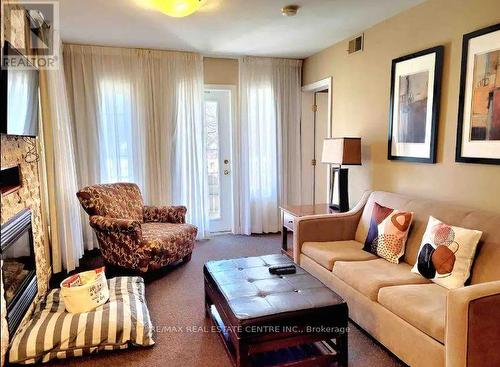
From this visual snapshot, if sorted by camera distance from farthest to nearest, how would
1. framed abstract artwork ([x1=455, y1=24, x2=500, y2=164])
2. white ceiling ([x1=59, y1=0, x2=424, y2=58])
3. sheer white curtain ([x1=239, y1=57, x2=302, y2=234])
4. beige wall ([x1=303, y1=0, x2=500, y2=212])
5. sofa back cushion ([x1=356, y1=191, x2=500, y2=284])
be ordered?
sheer white curtain ([x1=239, y1=57, x2=302, y2=234]), white ceiling ([x1=59, y1=0, x2=424, y2=58]), beige wall ([x1=303, y1=0, x2=500, y2=212]), framed abstract artwork ([x1=455, y1=24, x2=500, y2=164]), sofa back cushion ([x1=356, y1=191, x2=500, y2=284])

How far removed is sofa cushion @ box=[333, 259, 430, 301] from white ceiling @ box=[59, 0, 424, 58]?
83.2 inches

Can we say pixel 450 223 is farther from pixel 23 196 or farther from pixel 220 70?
pixel 220 70

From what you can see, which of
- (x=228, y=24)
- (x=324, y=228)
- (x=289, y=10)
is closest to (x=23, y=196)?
(x=228, y=24)

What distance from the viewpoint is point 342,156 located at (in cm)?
349

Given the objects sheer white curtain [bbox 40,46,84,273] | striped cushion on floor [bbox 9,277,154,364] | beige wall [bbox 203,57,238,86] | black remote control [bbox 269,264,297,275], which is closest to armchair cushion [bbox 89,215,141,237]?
sheer white curtain [bbox 40,46,84,273]

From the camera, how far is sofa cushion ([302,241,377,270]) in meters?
2.77

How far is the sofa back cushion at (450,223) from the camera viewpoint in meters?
2.05

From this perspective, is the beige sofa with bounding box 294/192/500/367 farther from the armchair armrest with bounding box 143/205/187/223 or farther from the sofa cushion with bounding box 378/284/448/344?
the armchair armrest with bounding box 143/205/187/223

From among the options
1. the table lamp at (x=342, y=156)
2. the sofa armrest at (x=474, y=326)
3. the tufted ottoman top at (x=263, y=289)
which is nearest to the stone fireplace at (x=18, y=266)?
the tufted ottoman top at (x=263, y=289)

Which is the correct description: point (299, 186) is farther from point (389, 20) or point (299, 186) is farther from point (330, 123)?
point (389, 20)

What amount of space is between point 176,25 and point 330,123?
83.3 inches

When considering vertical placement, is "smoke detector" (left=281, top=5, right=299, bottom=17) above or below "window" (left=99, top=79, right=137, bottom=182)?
above

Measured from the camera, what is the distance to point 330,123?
4.37 metres

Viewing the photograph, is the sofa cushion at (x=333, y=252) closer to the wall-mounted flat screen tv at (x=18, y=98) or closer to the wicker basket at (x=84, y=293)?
the wicker basket at (x=84, y=293)
